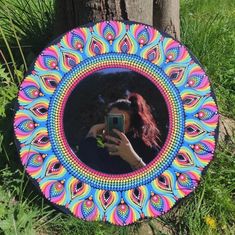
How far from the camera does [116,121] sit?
2.66 metres

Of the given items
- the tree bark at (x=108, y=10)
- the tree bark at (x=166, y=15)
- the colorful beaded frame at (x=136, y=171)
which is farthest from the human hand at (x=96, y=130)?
the tree bark at (x=166, y=15)

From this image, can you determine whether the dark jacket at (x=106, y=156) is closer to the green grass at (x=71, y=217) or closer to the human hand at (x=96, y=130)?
the human hand at (x=96, y=130)

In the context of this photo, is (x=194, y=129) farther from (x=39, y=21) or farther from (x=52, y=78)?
(x=39, y=21)

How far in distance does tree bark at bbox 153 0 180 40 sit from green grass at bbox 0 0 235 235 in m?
0.29

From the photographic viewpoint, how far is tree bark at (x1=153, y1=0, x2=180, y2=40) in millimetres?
3188

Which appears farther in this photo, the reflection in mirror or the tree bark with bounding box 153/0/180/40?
the tree bark with bounding box 153/0/180/40

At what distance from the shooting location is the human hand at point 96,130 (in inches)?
105

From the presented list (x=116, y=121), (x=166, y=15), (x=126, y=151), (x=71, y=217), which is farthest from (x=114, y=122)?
(x=166, y=15)

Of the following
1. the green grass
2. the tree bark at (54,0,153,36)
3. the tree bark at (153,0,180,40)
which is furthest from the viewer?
the tree bark at (153,0,180,40)

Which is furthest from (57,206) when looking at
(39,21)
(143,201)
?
(39,21)

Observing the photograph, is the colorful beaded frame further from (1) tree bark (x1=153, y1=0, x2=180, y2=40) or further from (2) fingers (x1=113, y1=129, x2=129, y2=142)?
(1) tree bark (x1=153, y1=0, x2=180, y2=40)

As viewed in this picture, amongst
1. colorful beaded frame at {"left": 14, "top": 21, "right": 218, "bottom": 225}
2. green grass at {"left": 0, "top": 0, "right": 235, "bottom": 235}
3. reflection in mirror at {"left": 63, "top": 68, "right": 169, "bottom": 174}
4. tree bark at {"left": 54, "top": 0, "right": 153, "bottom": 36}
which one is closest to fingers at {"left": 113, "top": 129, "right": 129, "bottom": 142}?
reflection in mirror at {"left": 63, "top": 68, "right": 169, "bottom": 174}

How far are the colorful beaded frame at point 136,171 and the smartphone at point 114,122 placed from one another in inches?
8.5

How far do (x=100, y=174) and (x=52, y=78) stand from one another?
0.53 meters
